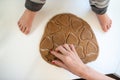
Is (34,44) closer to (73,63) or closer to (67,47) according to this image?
(67,47)

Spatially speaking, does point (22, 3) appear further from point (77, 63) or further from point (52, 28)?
point (77, 63)

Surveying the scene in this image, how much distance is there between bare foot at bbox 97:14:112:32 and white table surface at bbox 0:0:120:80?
1.2 inches

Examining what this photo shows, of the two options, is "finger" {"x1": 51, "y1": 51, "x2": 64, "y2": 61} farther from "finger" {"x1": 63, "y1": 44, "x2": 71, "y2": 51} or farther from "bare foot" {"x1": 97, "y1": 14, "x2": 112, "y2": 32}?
"bare foot" {"x1": 97, "y1": 14, "x2": 112, "y2": 32}

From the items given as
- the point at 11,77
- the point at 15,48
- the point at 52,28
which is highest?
the point at 52,28

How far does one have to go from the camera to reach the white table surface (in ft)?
3.70

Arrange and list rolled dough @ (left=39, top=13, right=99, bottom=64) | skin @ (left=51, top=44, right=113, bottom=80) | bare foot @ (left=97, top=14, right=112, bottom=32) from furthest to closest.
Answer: bare foot @ (left=97, top=14, right=112, bottom=32) → rolled dough @ (left=39, top=13, right=99, bottom=64) → skin @ (left=51, top=44, right=113, bottom=80)

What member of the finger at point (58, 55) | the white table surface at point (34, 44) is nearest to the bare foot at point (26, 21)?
the white table surface at point (34, 44)

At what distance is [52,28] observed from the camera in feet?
4.12

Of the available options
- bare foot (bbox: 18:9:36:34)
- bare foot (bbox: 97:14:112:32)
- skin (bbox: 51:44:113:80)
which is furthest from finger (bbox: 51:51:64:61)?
bare foot (bbox: 97:14:112:32)

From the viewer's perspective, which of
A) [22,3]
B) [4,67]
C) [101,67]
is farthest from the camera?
[101,67]

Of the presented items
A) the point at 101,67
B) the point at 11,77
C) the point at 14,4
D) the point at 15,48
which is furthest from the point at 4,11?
the point at 101,67

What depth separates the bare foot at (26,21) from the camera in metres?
1.18

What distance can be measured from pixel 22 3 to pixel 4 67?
385mm

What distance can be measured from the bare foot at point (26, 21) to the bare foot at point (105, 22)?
45cm
